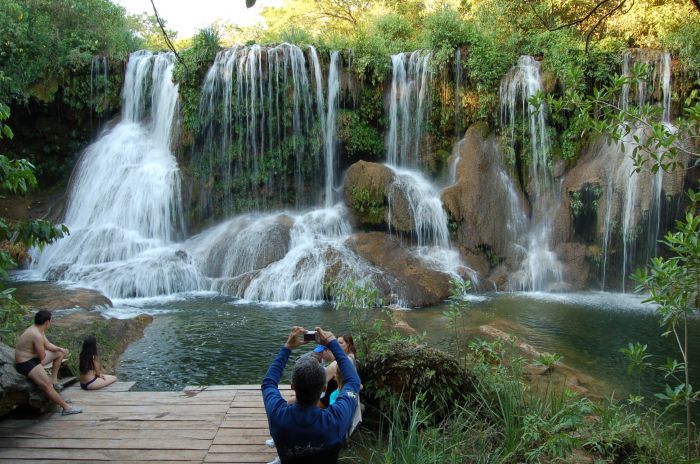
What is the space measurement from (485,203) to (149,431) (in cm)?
1255

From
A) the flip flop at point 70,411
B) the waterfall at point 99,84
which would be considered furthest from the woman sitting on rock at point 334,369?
the waterfall at point 99,84

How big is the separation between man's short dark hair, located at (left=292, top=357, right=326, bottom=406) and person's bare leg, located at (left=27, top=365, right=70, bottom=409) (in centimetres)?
302

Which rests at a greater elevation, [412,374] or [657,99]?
[657,99]

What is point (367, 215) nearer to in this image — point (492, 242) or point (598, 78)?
point (492, 242)

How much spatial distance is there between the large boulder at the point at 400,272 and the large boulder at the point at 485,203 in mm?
1944

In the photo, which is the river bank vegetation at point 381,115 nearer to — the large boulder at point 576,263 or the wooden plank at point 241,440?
the large boulder at point 576,263

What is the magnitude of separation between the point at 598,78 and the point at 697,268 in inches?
536

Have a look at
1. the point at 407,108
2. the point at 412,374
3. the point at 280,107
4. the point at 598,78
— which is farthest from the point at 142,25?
the point at 412,374

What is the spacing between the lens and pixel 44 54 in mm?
17594

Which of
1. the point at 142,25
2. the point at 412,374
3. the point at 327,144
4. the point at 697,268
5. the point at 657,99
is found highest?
the point at 142,25

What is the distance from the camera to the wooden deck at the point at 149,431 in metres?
3.97

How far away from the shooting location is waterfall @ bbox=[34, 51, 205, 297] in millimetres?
13484

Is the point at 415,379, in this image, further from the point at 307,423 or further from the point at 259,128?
the point at 259,128

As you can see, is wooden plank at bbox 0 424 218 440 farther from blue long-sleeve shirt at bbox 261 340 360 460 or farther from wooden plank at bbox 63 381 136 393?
→ blue long-sleeve shirt at bbox 261 340 360 460
